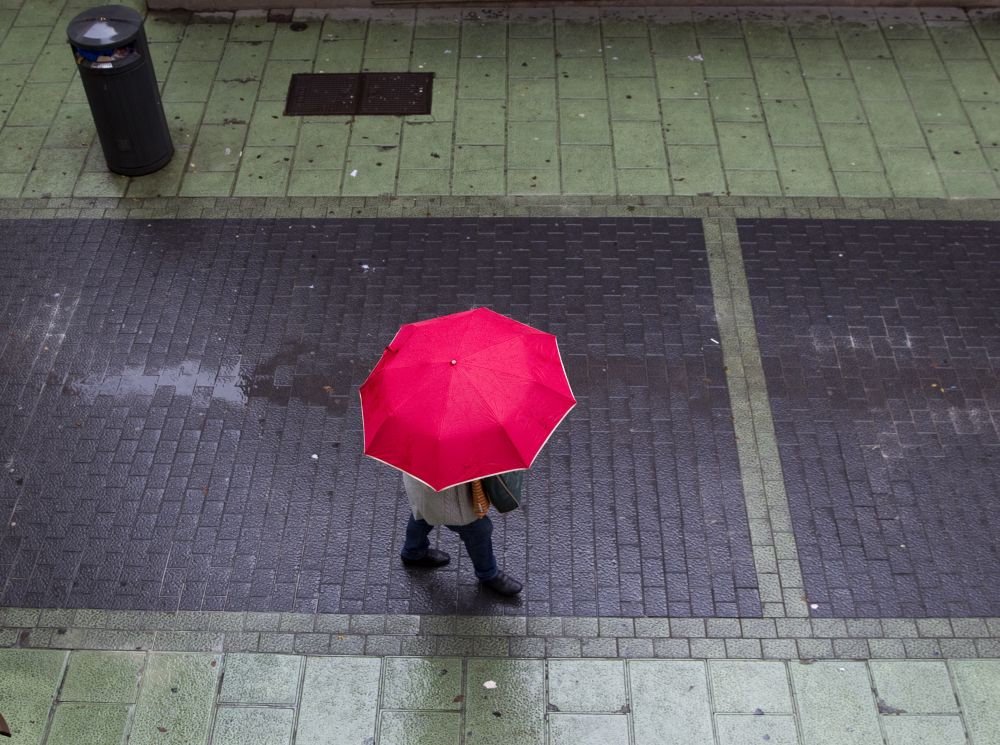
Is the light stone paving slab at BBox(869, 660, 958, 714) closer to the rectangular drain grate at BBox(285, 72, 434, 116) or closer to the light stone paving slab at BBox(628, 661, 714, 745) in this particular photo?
the light stone paving slab at BBox(628, 661, 714, 745)

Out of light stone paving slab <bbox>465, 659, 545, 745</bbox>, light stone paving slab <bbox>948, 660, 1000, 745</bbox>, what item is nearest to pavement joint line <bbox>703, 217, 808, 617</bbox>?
light stone paving slab <bbox>948, 660, 1000, 745</bbox>

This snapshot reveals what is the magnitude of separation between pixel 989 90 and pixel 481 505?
7069mm

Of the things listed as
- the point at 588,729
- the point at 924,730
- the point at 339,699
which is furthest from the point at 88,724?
the point at 924,730

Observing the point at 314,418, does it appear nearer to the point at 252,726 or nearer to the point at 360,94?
the point at 252,726

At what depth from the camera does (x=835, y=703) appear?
5383 mm

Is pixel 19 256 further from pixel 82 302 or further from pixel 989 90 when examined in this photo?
pixel 989 90

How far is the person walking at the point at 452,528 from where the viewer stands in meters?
5.05

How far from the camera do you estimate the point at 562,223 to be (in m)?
8.04

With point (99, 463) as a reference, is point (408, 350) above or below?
above

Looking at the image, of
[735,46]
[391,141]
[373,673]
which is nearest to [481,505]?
[373,673]

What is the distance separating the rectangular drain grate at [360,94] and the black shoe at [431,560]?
186 inches

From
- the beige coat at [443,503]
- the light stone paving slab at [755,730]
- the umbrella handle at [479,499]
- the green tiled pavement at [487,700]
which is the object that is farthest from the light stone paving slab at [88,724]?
the light stone paving slab at [755,730]

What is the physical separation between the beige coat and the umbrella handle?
1.7 inches

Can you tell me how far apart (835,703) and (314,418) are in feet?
11.8
